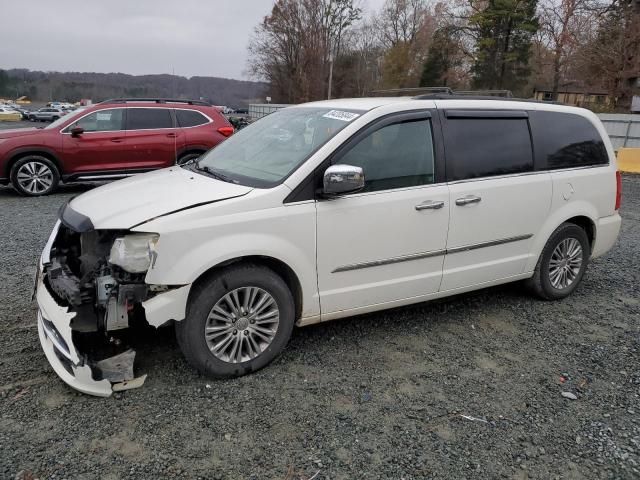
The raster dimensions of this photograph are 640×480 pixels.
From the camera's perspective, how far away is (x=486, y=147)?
153 inches

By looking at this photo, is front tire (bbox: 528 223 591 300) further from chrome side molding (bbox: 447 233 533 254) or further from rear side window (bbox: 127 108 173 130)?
rear side window (bbox: 127 108 173 130)

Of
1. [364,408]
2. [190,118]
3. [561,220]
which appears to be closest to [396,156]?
[364,408]

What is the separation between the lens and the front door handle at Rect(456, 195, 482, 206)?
3650 mm

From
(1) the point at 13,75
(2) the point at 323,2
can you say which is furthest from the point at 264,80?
(1) the point at 13,75

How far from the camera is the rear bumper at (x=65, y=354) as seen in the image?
2.78 m

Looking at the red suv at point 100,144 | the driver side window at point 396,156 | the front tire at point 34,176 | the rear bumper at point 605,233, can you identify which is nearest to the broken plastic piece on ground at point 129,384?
the driver side window at point 396,156

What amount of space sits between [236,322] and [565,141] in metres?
3.31

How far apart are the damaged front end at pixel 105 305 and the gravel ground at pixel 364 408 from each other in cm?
16

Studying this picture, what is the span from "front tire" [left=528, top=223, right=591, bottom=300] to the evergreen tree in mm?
40039

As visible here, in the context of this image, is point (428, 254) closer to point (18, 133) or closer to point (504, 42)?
point (18, 133)

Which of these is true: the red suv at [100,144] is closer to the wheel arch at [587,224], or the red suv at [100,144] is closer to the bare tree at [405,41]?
the wheel arch at [587,224]

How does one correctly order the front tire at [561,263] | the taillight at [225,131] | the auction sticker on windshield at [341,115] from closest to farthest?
the auction sticker on windshield at [341,115]
the front tire at [561,263]
the taillight at [225,131]

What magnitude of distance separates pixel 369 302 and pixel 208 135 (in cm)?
713

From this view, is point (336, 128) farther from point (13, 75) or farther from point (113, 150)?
point (13, 75)
